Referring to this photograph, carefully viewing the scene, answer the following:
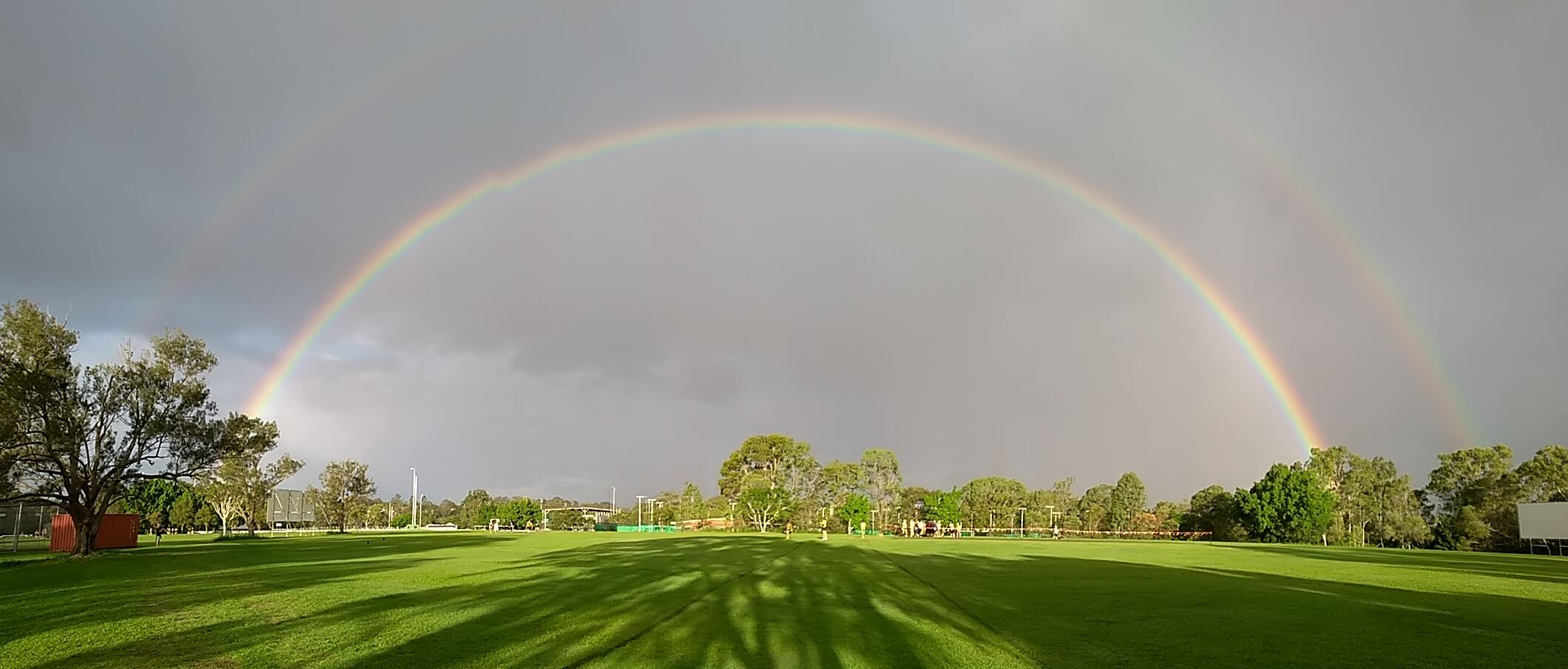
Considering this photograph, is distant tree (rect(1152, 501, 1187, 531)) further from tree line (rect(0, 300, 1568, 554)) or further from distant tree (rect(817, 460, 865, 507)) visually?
distant tree (rect(817, 460, 865, 507))

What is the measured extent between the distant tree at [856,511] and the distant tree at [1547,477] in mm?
67338

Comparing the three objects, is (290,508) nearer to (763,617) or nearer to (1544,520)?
(763,617)

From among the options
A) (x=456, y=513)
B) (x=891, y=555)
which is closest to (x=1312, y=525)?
(x=891, y=555)

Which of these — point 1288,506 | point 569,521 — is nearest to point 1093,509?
point 1288,506

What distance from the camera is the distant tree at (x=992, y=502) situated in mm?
128750

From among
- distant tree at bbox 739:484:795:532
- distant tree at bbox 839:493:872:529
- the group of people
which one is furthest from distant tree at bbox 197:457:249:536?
distant tree at bbox 839:493:872:529

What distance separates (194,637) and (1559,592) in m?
31.4

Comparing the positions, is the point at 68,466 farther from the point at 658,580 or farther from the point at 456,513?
the point at 456,513

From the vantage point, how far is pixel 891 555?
138ft

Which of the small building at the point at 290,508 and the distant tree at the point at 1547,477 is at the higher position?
the distant tree at the point at 1547,477

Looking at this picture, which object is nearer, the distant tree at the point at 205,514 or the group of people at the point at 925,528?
the distant tree at the point at 205,514

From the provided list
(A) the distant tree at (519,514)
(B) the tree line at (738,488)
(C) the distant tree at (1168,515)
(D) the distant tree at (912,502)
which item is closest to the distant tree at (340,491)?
(B) the tree line at (738,488)

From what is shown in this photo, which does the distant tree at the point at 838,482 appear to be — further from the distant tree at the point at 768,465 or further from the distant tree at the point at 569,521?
the distant tree at the point at 569,521

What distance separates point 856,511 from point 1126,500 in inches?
2421
